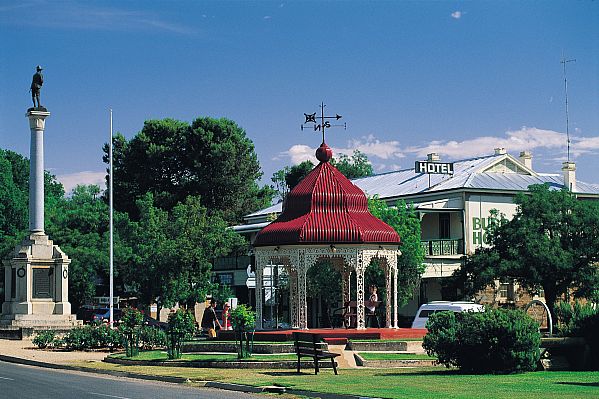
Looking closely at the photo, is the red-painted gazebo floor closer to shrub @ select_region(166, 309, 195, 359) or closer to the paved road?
shrub @ select_region(166, 309, 195, 359)

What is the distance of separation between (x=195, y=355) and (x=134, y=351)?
2.06m

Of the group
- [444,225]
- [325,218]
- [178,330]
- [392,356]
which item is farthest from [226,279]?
[392,356]

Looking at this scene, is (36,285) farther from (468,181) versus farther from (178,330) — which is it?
(468,181)

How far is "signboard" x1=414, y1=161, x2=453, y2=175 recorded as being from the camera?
65.1 m

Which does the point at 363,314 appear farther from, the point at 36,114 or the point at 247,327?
the point at 36,114

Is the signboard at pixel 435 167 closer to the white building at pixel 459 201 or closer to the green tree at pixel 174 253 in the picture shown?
the white building at pixel 459 201

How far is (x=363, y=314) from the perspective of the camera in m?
36.4

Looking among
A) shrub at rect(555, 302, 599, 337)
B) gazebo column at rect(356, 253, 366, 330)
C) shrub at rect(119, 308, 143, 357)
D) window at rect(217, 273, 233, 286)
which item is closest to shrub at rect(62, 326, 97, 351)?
shrub at rect(119, 308, 143, 357)

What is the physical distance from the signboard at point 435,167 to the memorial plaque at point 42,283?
81.0 ft

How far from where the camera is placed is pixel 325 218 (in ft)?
121

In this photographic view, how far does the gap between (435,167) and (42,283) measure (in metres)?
25.7

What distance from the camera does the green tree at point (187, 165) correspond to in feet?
276

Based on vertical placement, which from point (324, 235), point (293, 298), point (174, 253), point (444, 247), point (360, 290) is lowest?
point (293, 298)

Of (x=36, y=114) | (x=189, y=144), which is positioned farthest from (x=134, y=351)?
(x=189, y=144)
